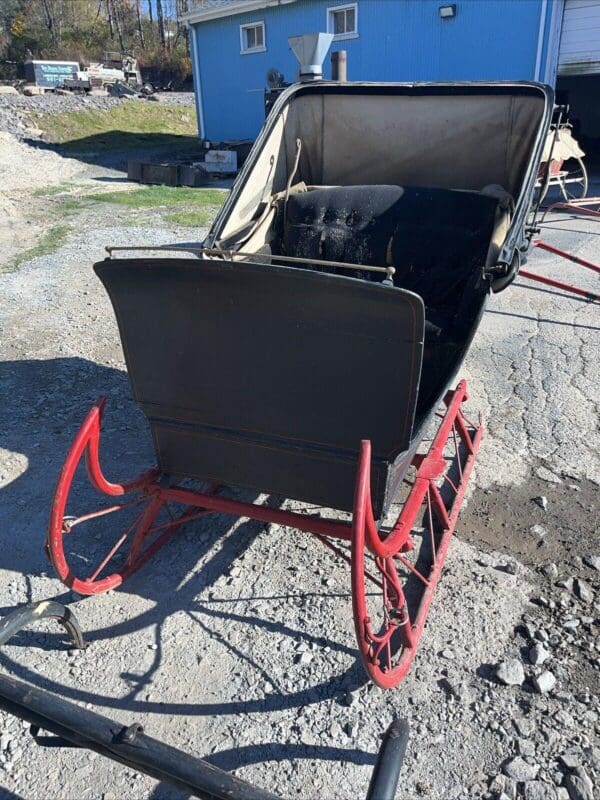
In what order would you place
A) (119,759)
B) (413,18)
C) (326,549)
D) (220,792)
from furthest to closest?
(413,18)
(326,549)
(119,759)
(220,792)

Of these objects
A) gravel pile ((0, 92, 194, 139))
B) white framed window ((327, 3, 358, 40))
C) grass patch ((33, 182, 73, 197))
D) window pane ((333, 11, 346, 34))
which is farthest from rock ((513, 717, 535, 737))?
gravel pile ((0, 92, 194, 139))

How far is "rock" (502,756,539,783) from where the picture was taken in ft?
7.71

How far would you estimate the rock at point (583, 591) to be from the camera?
3146 mm

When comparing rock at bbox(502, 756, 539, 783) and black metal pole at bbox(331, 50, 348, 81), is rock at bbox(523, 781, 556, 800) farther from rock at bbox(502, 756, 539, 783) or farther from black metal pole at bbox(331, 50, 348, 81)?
black metal pole at bbox(331, 50, 348, 81)

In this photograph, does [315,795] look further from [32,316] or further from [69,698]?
[32,316]

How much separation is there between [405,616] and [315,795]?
72 cm

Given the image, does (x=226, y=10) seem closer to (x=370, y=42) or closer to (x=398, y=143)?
(x=370, y=42)

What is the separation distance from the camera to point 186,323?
9.00ft

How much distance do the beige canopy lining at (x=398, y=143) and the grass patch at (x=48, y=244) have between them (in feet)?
16.7

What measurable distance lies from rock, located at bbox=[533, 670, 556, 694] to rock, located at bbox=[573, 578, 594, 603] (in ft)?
1.79

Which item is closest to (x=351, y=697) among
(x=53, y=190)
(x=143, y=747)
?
(x=143, y=747)

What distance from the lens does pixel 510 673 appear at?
9.00 feet

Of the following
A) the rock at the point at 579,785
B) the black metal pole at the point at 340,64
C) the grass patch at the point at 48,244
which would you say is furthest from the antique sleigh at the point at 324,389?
the grass patch at the point at 48,244

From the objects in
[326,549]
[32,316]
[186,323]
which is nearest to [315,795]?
[326,549]
